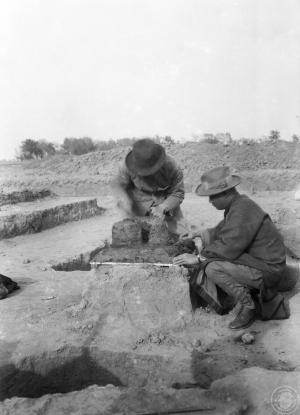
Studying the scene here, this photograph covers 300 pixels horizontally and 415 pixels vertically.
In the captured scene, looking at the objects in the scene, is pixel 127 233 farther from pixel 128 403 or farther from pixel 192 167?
pixel 192 167

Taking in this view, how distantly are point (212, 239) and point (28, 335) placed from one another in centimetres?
192

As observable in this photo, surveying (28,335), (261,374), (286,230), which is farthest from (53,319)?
(286,230)

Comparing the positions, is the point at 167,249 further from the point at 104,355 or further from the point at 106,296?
the point at 104,355

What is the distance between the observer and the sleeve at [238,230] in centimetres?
372

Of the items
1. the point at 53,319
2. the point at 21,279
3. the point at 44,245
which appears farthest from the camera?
the point at 44,245

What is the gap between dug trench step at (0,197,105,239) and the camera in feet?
27.8

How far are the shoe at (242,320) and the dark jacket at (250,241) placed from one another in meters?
0.31

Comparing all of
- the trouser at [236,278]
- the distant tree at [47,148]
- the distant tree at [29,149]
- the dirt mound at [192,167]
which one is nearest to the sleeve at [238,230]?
the trouser at [236,278]

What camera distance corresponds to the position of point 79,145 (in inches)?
1196

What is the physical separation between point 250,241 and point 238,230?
15 cm

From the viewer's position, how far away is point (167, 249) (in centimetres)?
445

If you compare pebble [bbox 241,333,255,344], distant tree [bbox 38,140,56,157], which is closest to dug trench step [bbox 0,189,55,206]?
pebble [bbox 241,333,255,344]

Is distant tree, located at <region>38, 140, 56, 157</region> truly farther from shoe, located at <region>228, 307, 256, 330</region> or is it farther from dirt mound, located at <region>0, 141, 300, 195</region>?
shoe, located at <region>228, 307, 256, 330</region>

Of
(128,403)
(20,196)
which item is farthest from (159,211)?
(20,196)
